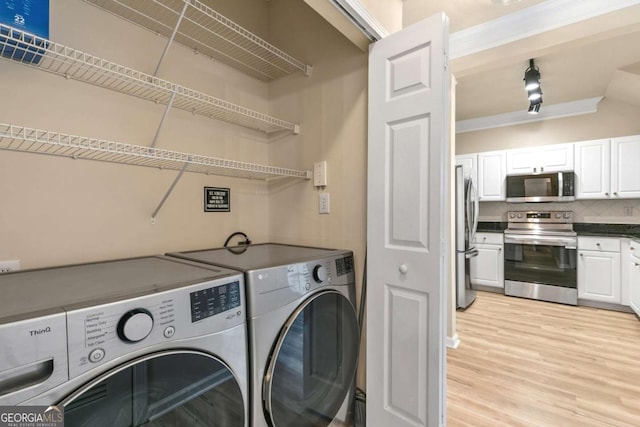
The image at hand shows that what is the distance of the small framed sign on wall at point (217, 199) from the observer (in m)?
1.67

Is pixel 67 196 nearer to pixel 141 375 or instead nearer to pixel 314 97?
pixel 141 375

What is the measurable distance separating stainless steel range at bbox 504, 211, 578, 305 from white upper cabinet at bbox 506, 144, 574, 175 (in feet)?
2.15

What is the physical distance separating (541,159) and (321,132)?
12.8 feet

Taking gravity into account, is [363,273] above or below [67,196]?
below

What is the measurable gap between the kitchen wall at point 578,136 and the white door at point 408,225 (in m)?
4.10

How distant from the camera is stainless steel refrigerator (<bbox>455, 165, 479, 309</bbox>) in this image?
10.6ft

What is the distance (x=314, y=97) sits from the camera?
1776 mm

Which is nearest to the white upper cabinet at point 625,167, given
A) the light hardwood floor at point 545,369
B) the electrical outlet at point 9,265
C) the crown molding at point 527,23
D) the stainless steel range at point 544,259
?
the stainless steel range at point 544,259

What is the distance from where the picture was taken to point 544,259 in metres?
3.82

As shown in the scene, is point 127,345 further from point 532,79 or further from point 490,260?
point 490,260

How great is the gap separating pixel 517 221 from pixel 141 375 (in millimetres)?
5118

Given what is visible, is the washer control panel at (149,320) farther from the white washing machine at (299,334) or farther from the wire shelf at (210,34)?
the wire shelf at (210,34)

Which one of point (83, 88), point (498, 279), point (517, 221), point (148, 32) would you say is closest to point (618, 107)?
point (517, 221)

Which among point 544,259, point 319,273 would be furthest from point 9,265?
point 544,259
